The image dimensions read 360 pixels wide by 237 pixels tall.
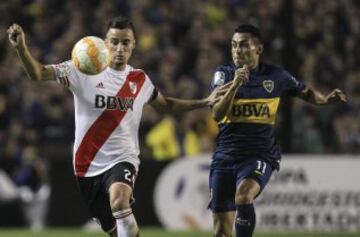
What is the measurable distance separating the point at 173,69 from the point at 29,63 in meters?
10.2

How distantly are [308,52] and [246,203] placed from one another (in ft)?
33.7

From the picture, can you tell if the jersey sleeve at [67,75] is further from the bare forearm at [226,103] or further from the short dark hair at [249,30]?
the short dark hair at [249,30]

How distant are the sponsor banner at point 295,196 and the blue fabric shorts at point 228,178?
5508mm

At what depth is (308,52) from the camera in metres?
19.1

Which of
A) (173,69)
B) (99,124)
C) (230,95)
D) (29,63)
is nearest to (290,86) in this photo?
(230,95)

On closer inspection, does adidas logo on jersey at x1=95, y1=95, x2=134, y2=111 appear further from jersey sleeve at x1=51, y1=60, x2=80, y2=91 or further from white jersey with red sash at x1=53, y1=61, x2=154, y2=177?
jersey sleeve at x1=51, y1=60, x2=80, y2=91

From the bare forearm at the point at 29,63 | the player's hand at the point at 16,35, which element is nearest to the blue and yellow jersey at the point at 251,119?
the bare forearm at the point at 29,63

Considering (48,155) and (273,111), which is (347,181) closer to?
(48,155)

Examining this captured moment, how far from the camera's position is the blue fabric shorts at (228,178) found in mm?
9516

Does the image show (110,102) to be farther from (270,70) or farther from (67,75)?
(270,70)

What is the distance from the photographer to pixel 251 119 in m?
9.55

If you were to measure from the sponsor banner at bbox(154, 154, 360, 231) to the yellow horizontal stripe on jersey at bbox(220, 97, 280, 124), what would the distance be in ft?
18.4

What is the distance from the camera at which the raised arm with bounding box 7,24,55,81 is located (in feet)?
26.6

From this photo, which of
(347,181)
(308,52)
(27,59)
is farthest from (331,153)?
(27,59)
